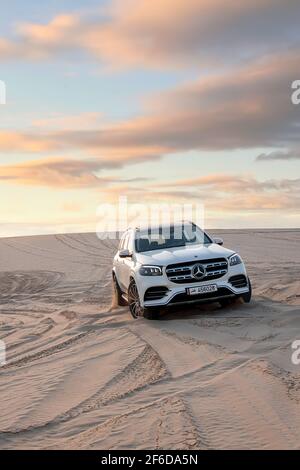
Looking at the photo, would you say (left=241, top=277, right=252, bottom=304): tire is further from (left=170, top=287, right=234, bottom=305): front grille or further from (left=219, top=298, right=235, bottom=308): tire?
(left=170, top=287, right=234, bottom=305): front grille

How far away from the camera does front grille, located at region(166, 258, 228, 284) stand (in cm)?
1169

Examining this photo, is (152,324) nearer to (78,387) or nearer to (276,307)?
(276,307)

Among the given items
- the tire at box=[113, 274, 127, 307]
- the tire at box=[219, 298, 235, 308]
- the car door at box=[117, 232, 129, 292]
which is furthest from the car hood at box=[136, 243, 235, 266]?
the tire at box=[113, 274, 127, 307]

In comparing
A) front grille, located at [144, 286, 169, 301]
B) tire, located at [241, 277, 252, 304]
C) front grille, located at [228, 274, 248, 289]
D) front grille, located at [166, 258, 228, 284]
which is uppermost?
front grille, located at [166, 258, 228, 284]

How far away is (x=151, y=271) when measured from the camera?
38.6 feet

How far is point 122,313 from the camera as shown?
13367 mm

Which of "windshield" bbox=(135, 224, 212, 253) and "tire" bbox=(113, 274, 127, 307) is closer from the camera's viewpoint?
"windshield" bbox=(135, 224, 212, 253)

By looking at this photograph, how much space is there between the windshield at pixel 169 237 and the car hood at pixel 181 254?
0.31 meters

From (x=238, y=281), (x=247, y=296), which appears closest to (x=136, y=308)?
(x=238, y=281)

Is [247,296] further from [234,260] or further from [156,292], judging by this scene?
[156,292]

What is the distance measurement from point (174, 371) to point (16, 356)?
2964mm

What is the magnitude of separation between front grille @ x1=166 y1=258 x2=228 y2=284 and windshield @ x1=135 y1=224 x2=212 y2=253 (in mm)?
1223

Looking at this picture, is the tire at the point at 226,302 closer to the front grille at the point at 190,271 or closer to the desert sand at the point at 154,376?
the desert sand at the point at 154,376

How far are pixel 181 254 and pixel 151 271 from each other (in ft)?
2.27
